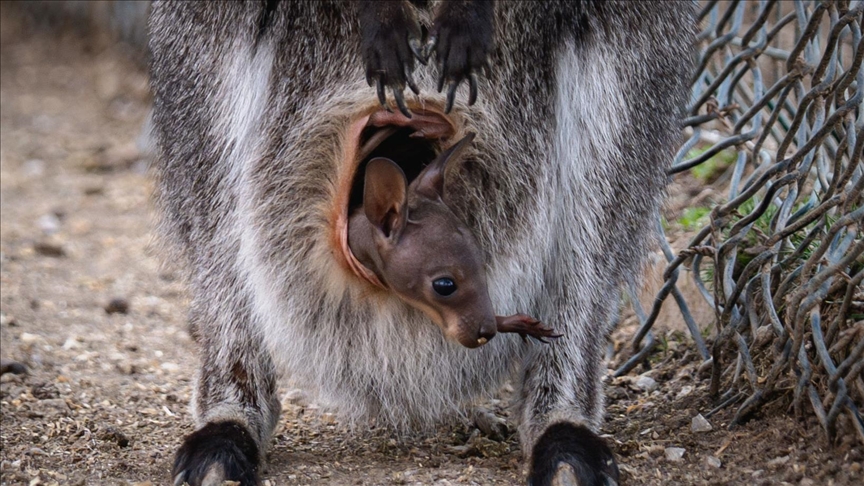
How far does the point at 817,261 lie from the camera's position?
9.42 feet

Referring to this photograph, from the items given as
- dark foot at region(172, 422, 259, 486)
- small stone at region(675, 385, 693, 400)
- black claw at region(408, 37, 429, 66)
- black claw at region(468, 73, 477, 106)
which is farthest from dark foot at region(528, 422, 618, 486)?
black claw at region(408, 37, 429, 66)

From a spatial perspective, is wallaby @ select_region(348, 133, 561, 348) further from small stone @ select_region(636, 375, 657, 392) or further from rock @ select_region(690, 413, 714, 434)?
small stone @ select_region(636, 375, 657, 392)

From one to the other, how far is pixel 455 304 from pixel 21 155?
5.39m

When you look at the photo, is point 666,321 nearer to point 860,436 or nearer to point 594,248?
point 594,248

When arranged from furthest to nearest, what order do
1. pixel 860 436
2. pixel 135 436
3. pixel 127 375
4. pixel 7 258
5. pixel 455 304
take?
pixel 7 258, pixel 127 375, pixel 135 436, pixel 455 304, pixel 860 436

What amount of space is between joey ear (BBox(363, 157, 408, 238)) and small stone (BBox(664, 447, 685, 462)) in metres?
1.00

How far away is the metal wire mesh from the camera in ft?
9.25

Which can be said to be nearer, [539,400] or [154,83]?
[539,400]

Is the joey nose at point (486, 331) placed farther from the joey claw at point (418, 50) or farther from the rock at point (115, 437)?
the rock at point (115, 437)

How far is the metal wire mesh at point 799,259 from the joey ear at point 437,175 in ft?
2.85

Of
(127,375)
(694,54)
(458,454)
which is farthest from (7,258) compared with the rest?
(694,54)

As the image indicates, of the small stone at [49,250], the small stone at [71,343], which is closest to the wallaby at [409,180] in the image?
the small stone at [71,343]

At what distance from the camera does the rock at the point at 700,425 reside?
127 inches

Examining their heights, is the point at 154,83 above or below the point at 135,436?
above
